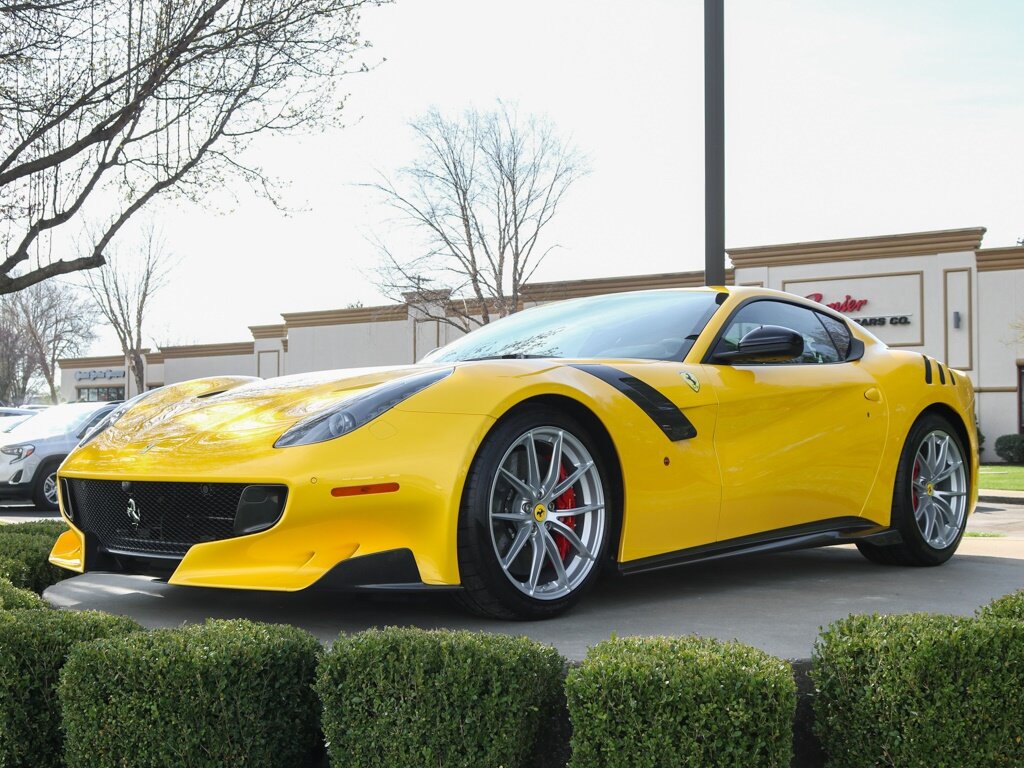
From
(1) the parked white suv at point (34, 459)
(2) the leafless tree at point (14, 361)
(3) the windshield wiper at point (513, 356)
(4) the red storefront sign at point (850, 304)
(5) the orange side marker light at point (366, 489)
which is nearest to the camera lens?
(5) the orange side marker light at point (366, 489)

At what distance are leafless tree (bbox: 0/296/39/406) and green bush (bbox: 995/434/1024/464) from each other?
56195 millimetres

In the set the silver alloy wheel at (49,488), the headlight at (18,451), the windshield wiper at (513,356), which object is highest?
the windshield wiper at (513,356)

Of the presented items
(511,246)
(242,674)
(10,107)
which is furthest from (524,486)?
(511,246)

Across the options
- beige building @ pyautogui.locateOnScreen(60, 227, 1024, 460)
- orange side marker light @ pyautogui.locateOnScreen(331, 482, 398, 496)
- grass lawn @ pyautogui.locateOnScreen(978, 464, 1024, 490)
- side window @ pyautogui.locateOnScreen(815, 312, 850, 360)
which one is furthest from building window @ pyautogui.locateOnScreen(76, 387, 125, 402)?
orange side marker light @ pyautogui.locateOnScreen(331, 482, 398, 496)

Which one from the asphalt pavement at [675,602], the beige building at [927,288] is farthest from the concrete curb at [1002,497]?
the asphalt pavement at [675,602]

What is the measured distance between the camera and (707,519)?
13.7 ft

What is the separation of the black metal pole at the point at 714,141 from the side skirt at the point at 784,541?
8.82 feet

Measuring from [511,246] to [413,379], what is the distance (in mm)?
31804

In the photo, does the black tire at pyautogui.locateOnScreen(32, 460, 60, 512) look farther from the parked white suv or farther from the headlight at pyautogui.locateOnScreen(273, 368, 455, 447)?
the headlight at pyautogui.locateOnScreen(273, 368, 455, 447)

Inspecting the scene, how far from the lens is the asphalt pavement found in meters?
3.57

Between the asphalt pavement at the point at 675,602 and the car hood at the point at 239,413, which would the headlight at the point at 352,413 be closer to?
the car hood at the point at 239,413

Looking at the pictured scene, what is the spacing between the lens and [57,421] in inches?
536

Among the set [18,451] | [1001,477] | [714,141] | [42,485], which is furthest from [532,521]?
[1001,477]

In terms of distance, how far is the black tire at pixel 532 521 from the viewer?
3480 millimetres
